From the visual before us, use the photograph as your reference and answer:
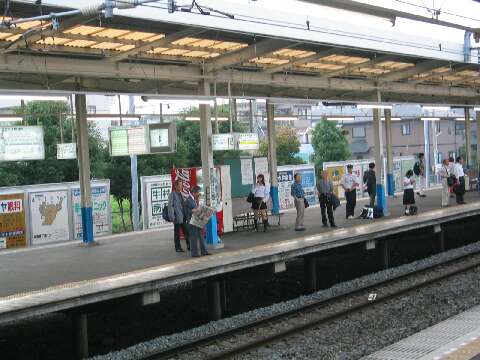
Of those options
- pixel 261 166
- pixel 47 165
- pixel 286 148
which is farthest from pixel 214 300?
pixel 286 148

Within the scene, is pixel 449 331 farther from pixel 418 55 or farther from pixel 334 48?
pixel 418 55

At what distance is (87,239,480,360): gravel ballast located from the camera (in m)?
8.80

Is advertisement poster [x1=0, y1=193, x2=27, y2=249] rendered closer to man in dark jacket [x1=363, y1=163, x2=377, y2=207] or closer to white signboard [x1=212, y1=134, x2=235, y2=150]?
white signboard [x1=212, y1=134, x2=235, y2=150]

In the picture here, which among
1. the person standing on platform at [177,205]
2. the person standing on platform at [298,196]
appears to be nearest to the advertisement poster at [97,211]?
the person standing on platform at [298,196]

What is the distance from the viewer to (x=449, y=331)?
339 inches

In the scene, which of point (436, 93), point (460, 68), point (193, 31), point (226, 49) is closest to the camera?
point (193, 31)

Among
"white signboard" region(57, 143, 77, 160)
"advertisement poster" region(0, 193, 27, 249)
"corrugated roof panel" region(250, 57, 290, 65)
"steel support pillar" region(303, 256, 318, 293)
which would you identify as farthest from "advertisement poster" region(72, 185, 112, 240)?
"steel support pillar" region(303, 256, 318, 293)

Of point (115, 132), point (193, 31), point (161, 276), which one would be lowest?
point (161, 276)

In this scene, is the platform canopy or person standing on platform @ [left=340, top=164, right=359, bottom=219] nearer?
the platform canopy

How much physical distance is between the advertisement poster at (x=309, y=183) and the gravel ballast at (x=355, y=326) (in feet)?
47.5

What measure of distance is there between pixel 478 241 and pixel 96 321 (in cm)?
1273

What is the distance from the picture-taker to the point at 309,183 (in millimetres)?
28359

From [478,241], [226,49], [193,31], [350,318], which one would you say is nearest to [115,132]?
[226,49]

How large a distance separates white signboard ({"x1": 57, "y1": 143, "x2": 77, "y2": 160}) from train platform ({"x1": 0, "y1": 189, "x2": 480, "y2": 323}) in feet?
7.19
